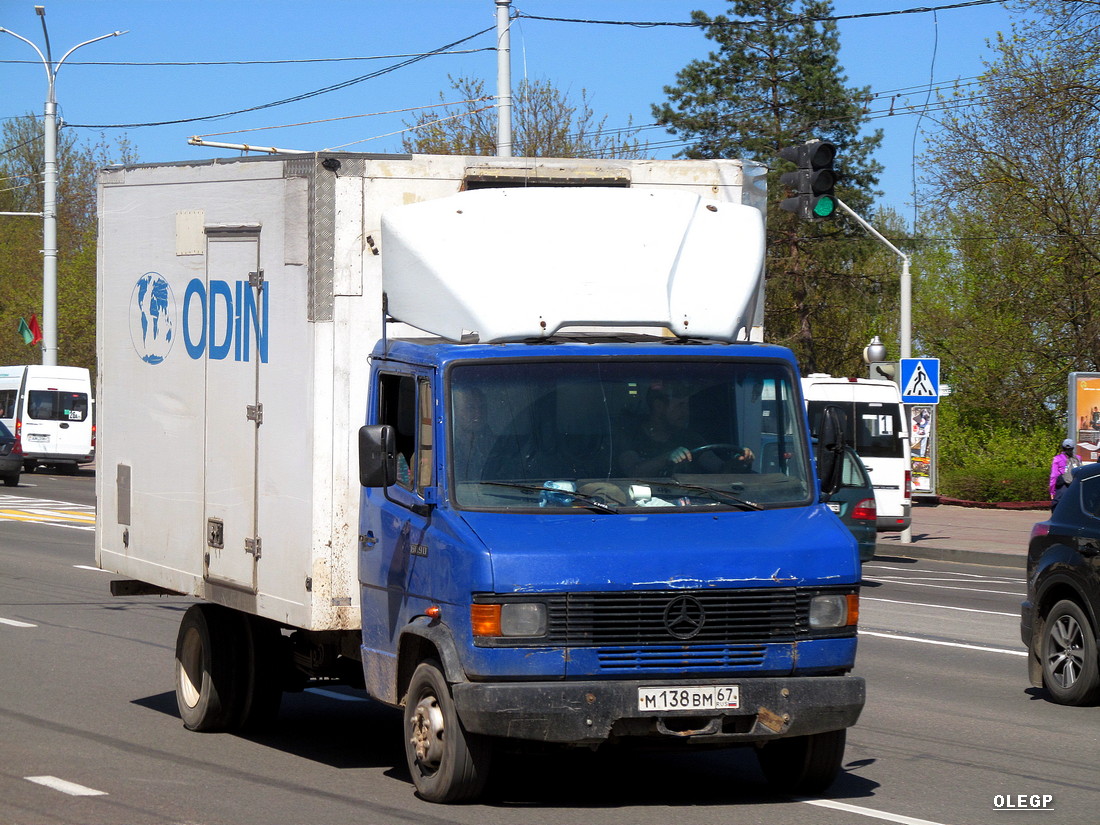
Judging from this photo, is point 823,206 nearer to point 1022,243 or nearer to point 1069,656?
point 1069,656

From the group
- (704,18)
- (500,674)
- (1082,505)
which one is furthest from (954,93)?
(500,674)

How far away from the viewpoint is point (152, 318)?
9.67 metres

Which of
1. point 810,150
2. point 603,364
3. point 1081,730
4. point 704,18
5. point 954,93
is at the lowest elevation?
point 1081,730

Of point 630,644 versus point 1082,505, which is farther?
point 1082,505

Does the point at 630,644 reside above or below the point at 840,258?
below

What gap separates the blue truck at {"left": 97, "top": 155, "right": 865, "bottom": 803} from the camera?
6.60 meters

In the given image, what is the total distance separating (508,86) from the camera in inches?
941

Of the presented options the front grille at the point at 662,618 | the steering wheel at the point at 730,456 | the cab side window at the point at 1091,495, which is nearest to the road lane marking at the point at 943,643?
the cab side window at the point at 1091,495

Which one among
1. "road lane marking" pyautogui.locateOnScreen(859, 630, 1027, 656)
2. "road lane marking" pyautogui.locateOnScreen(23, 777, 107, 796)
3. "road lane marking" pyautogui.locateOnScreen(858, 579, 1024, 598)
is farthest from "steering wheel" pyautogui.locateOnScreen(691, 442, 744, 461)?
"road lane marking" pyautogui.locateOnScreen(858, 579, 1024, 598)

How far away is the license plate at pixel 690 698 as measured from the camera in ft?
21.5

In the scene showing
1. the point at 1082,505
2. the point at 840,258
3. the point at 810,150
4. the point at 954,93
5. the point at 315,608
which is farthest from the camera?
the point at 840,258

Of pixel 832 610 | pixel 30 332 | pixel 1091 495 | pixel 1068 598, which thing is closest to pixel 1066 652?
pixel 1068 598

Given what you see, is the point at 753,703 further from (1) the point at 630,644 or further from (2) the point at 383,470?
(2) the point at 383,470

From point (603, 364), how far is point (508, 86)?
17337mm
